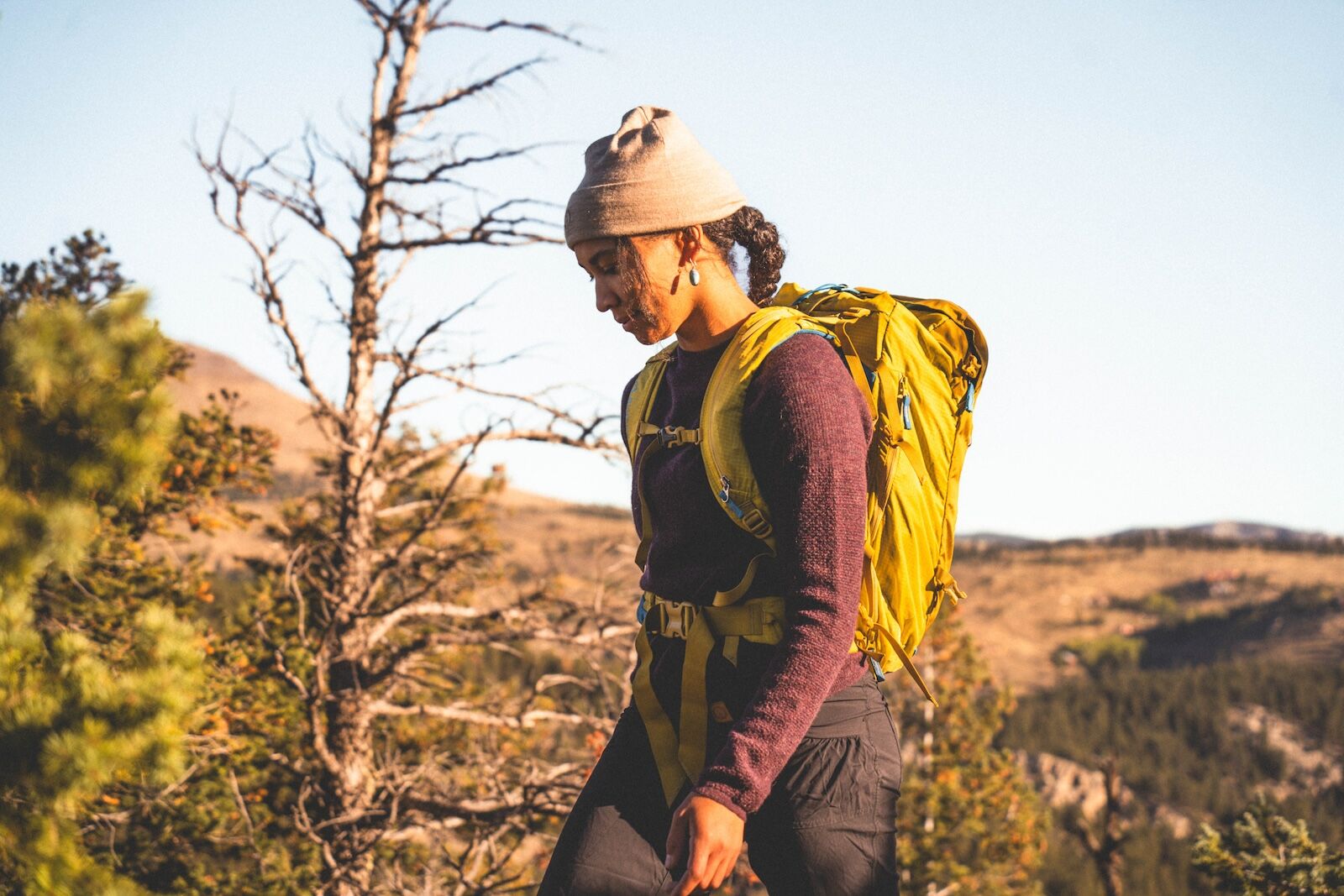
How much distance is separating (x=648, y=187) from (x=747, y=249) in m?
0.33

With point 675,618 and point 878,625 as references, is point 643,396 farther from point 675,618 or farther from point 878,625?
point 878,625

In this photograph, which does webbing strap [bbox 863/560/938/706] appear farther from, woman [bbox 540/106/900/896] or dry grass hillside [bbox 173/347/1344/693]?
dry grass hillside [bbox 173/347/1344/693]

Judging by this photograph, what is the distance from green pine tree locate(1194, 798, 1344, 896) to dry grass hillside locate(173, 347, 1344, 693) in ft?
272

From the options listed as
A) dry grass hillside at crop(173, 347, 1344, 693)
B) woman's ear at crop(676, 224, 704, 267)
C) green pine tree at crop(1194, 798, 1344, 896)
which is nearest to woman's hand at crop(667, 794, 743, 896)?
woman's ear at crop(676, 224, 704, 267)

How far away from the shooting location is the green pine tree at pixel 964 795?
21.1 metres

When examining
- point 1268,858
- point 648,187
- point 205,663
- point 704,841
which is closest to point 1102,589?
point 205,663

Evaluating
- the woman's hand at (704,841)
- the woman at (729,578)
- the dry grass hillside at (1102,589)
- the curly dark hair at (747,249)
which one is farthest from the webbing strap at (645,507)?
the dry grass hillside at (1102,589)

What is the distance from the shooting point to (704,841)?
1.70 m

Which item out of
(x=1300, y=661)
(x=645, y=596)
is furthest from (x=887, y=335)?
(x=1300, y=661)

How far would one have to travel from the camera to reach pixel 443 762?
9023 mm

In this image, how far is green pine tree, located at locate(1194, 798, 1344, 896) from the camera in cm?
312

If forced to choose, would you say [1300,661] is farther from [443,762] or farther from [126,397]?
[126,397]

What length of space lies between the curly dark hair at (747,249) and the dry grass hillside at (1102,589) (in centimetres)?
8374

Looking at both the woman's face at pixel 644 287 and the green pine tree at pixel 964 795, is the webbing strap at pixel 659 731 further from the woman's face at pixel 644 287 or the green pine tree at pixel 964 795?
A: the green pine tree at pixel 964 795
